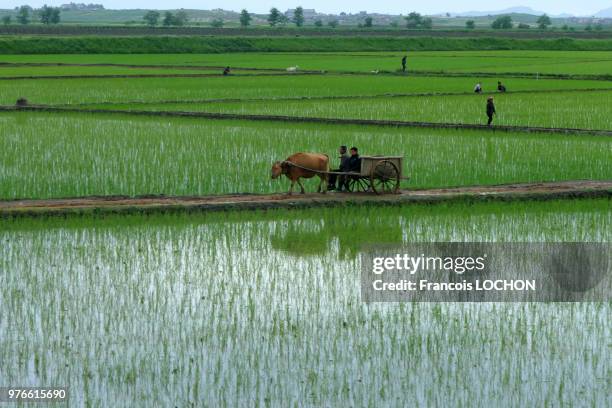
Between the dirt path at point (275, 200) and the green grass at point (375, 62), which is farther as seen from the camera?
the green grass at point (375, 62)

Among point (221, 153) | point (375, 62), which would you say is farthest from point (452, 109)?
point (375, 62)

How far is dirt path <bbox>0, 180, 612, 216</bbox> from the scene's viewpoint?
36.8ft

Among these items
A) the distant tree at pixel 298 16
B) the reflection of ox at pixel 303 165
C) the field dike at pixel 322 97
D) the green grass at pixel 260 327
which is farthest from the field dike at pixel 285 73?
the distant tree at pixel 298 16

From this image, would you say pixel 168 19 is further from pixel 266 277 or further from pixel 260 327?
pixel 260 327

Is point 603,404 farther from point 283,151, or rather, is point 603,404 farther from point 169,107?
point 169,107

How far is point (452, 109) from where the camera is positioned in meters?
24.0

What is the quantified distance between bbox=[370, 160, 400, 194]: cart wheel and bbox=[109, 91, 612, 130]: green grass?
8832 millimetres

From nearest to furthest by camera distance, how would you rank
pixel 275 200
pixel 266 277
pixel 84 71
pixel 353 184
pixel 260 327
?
pixel 260 327
pixel 266 277
pixel 275 200
pixel 353 184
pixel 84 71

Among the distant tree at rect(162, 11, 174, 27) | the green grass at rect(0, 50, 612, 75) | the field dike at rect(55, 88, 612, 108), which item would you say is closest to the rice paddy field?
the field dike at rect(55, 88, 612, 108)

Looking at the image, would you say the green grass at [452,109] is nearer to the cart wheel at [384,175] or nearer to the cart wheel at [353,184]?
the cart wheel at [353,184]
